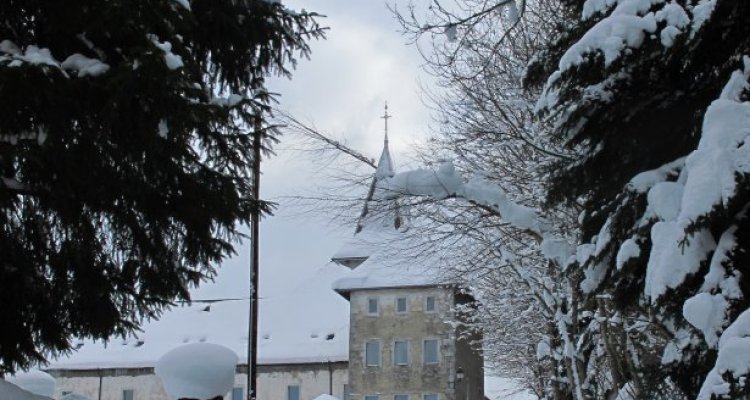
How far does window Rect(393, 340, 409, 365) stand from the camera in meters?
41.9

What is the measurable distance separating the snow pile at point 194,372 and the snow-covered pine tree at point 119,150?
2873 mm

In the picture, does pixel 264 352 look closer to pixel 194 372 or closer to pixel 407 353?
pixel 407 353

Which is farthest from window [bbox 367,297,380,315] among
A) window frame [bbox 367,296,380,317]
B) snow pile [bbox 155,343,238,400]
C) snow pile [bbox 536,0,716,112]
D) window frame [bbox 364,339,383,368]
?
snow pile [bbox 155,343,238,400]

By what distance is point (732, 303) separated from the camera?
17.0 feet

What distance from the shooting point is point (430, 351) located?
4181 cm

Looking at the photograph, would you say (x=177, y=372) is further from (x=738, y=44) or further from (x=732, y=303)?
(x=738, y=44)

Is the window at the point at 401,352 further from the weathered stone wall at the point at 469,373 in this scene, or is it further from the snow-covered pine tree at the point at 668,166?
the snow-covered pine tree at the point at 668,166

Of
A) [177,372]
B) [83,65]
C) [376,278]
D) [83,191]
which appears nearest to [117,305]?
[83,191]

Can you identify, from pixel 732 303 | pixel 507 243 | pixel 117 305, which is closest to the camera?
pixel 732 303

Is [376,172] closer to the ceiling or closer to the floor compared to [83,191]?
closer to the ceiling

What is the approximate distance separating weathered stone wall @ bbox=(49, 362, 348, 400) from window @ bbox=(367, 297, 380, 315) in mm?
2608

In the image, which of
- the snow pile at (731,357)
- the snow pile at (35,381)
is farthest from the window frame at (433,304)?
the snow pile at (731,357)

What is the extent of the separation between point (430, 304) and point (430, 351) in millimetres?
2053

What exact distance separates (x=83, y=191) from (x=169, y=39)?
140cm
